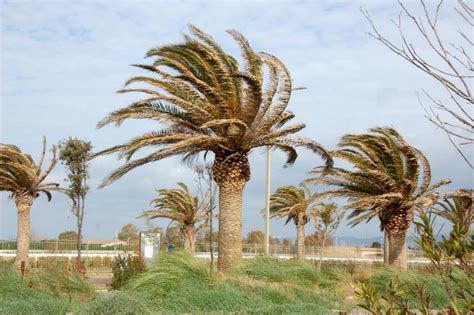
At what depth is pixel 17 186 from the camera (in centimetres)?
2853

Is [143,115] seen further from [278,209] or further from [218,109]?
[278,209]

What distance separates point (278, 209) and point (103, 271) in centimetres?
1079

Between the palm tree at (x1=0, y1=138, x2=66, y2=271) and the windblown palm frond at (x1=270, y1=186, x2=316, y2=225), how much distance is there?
13.3 meters

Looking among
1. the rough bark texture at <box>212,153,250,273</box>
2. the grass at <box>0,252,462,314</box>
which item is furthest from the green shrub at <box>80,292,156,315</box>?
the rough bark texture at <box>212,153,250,273</box>

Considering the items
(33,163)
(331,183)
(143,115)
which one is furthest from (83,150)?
(143,115)

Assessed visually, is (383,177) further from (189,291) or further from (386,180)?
(189,291)

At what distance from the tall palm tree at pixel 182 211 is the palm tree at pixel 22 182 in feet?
23.7

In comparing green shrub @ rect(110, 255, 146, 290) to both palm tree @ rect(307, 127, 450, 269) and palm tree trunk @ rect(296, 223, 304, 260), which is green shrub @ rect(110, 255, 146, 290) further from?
palm tree trunk @ rect(296, 223, 304, 260)

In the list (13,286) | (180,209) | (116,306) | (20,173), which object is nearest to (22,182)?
(20,173)

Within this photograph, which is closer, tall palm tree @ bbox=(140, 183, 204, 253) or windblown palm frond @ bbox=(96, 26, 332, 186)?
windblown palm frond @ bbox=(96, 26, 332, 186)

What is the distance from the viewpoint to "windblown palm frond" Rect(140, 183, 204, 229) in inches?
1385

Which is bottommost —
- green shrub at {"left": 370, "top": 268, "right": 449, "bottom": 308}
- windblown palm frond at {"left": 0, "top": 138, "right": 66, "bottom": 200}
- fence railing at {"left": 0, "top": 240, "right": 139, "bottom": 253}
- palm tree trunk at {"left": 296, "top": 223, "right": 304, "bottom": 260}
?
green shrub at {"left": 370, "top": 268, "right": 449, "bottom": 308}

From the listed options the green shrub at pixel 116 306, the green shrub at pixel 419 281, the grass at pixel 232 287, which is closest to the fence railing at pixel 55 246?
the green shrub at pixel 419 281

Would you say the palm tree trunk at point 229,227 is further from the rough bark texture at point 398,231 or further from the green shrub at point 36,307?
the rough bark texture at point 398,231
